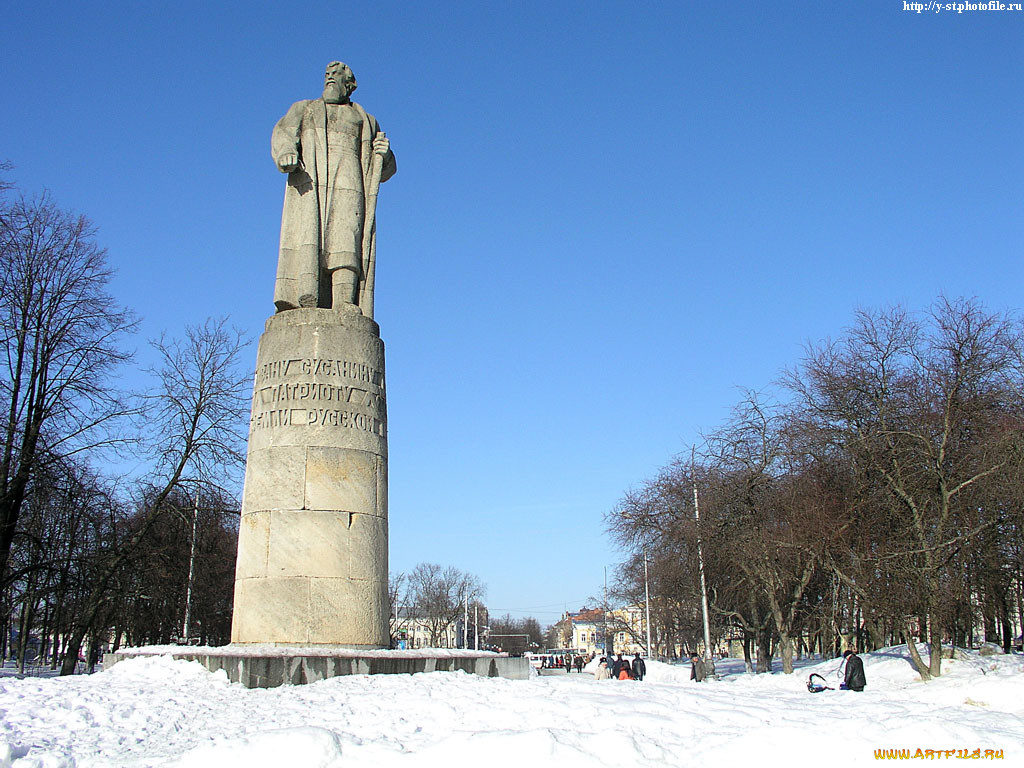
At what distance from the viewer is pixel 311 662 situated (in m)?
8.61

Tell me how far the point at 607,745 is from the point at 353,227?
26.6ft

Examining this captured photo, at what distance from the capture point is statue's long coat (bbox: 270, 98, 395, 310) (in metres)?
11.7

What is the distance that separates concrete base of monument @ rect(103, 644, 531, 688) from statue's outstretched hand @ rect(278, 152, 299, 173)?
19.6ft

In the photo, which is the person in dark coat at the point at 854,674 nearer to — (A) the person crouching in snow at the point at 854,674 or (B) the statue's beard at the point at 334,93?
(A) the person crouching in snow at the point at 854,674

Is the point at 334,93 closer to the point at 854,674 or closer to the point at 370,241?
the point at 370,241

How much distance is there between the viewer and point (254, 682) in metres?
8.38

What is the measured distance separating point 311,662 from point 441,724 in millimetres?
2291

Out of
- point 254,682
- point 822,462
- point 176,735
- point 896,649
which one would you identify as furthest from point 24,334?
point 896,649

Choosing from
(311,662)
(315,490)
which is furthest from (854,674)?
(311,662)

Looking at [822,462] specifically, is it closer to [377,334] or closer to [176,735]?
[377,334]

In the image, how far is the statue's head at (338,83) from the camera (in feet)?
41.1

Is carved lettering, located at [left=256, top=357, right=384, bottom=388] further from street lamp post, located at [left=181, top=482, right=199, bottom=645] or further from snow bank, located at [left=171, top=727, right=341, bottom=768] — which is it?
street lamp post, located at [left=181, top=482, right=199, bottom=645]

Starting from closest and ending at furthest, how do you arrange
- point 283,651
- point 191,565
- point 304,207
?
point 283,651, point 304,207, point 191,565

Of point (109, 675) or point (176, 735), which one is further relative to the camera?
point (109, 675)
